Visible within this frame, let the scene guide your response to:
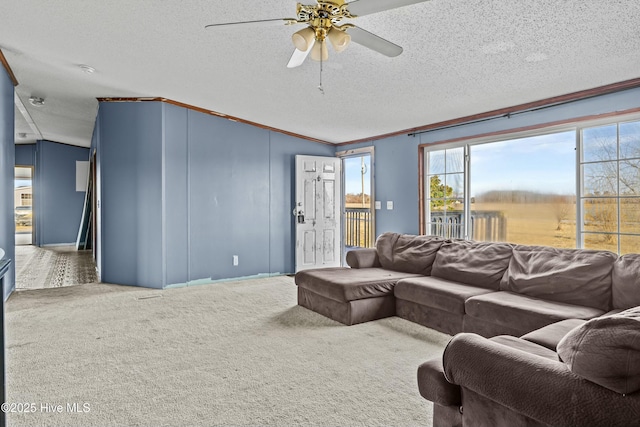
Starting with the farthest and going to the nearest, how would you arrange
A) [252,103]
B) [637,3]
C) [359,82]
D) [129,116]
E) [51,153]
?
[51,153] < [129,116] < [252,103] < [359,82] < [637,3]

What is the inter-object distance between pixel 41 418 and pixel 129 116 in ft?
14.0

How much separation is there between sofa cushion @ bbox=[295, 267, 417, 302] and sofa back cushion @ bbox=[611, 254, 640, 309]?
1771mm

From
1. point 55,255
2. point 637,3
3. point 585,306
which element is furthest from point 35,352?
point 55,255

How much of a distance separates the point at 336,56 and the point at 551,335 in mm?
2619

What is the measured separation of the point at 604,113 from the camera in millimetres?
3438

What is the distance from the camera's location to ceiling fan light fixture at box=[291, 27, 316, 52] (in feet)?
7.27

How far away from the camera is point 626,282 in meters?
2.70

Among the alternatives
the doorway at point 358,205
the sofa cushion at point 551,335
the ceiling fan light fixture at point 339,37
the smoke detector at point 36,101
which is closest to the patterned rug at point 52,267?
the smoke detector at point 36,101

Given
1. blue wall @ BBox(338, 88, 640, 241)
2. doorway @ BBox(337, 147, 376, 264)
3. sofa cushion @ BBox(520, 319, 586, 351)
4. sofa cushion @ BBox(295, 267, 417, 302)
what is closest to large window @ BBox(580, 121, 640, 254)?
blue wall @ BBox(338, 88, 640, 241)

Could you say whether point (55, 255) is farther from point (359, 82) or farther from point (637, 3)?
point (637, 3)

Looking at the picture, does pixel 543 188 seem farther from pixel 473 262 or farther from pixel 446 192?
pixel 473 262

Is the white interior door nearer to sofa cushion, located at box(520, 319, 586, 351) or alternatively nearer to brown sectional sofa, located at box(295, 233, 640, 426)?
brown sectional sofa, located at box(295, 233, 640, 426)

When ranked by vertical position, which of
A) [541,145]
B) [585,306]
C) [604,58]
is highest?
[604,58]

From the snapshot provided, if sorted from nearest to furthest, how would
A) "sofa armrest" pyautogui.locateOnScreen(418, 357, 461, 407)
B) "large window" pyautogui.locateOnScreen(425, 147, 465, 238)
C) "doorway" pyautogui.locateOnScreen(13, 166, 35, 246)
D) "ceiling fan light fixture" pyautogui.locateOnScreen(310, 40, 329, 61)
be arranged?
1. "sofa armrest" pyautogui.locateOnScreen(418, 357, 461, 407)
2. "ceiling fan light fixture" pyautogui.locateOnScreen(310, 40, 329, 61)
3. "large window" pyautogui.locateOnScreen(425, 147, 465, 238)
4. "doorway" pyautogui.locateOnScreen(13, 166, 35, 246)
